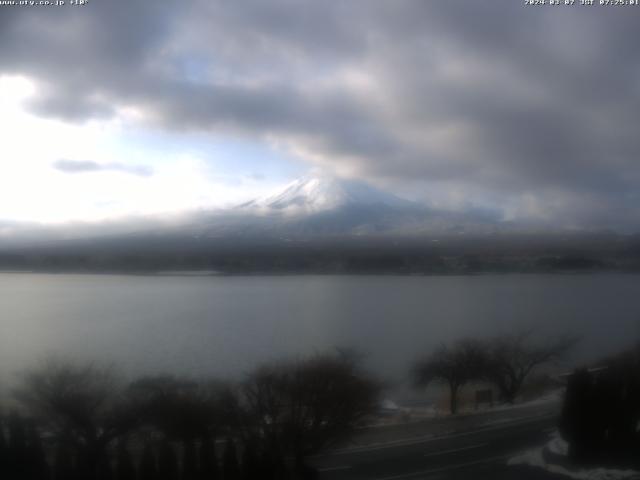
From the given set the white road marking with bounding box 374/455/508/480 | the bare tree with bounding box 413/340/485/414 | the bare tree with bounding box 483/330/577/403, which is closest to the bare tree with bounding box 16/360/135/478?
the white road marking with bounding box 374/455/508/480

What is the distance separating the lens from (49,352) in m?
4.02

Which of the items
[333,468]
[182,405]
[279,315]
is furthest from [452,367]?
[182,405]

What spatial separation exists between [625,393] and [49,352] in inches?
190

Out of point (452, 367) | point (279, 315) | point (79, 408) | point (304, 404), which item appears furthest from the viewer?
point (279, 315)

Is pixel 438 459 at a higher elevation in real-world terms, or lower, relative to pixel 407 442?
lower

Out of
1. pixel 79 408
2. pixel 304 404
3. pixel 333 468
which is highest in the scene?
pixel 79 408

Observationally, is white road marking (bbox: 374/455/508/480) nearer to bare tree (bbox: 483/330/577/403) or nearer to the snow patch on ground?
the snow patch on ground

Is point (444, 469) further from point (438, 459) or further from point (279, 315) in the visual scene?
Result: point (279, 315)

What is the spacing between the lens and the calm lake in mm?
4234

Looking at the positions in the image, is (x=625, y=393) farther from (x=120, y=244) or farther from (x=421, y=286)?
(x=120, y=244)

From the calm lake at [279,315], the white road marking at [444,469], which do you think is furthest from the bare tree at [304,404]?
the white road marking at [444,469]

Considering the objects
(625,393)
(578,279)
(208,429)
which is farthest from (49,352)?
(578,279)

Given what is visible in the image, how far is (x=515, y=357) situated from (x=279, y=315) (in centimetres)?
230

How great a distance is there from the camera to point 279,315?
197 inches
